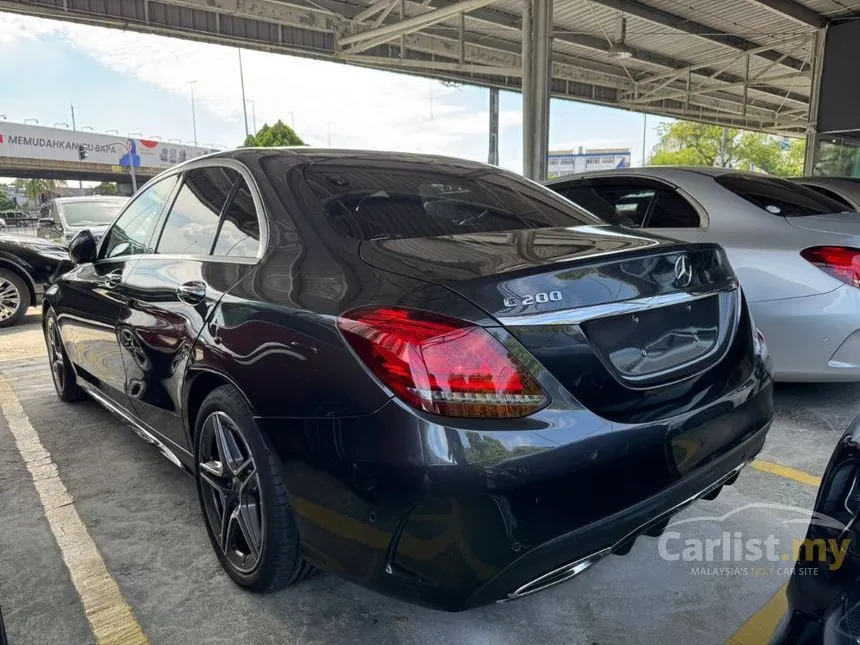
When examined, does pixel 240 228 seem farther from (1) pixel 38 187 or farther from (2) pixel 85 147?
Answer: (1) pixel 38 187

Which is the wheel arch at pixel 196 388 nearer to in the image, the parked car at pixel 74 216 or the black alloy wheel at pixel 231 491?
the black alloy wheel at pixel 231 491

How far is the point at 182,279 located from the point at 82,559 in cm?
116

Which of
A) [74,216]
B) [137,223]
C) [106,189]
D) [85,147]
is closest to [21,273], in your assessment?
[74,216]

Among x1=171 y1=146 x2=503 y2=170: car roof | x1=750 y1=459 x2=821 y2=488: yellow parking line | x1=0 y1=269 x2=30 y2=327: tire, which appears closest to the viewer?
x1=171 y1=146 x2=503 y2=170: car roof

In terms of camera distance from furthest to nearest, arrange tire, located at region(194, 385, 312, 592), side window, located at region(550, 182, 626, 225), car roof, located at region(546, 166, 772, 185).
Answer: side window, located at region(550, 182, 626, 225)
car roof, located at region(546, 166, 772, 185)
tire, located at region(194, 385, 312, 592)

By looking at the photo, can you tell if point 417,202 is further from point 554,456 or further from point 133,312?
point 133,312

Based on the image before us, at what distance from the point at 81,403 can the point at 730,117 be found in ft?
110

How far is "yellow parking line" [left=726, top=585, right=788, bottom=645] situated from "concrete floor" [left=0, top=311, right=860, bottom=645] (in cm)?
2

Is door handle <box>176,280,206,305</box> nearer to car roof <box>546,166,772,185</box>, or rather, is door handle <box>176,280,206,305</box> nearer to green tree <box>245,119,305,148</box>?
car roof <box>546,166,772,185</box>

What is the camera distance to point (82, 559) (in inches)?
95.7

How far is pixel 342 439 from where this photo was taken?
1.58 metres

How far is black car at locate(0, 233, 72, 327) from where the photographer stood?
24.5ft

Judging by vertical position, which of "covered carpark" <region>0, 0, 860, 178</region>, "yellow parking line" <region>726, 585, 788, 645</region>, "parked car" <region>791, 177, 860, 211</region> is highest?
"covered carpark" <region>0, 0, 860, 178</region>

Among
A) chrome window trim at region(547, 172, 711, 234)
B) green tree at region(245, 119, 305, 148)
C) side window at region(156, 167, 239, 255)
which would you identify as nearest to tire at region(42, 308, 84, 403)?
side window at region(156, 167, 239, 255)
